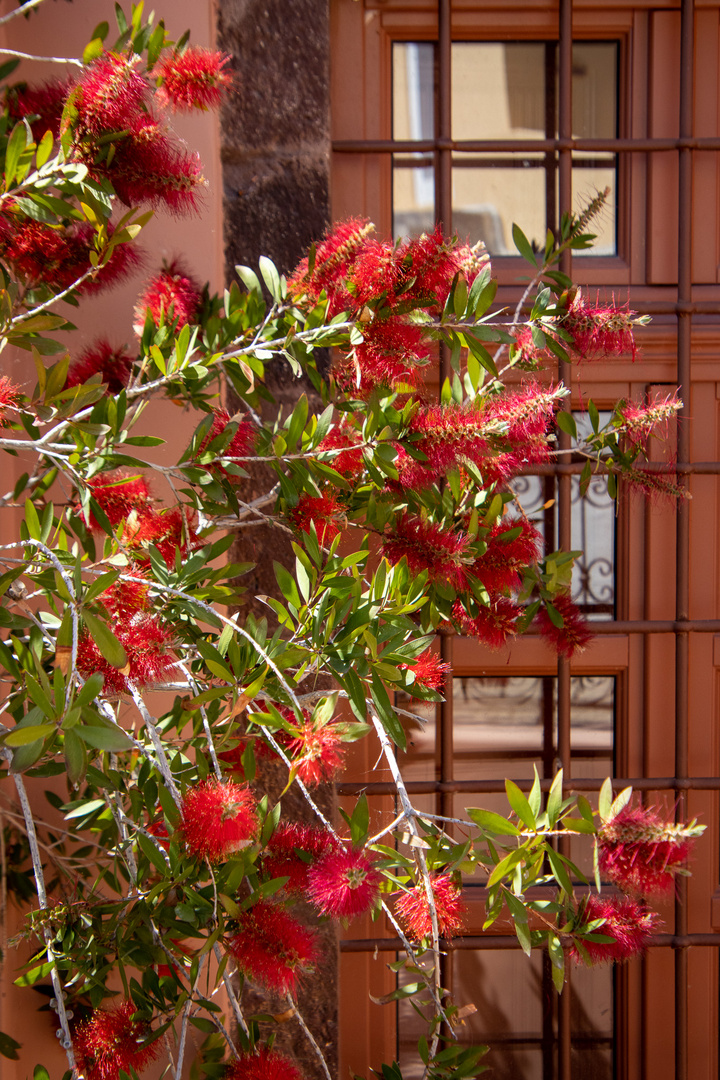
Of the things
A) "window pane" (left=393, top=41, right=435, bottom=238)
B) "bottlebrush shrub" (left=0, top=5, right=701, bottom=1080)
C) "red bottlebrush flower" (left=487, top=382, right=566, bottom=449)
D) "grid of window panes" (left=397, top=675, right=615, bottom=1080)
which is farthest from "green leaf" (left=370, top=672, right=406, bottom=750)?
"window pane" (left=393, top=41, right=435, bottom=238)

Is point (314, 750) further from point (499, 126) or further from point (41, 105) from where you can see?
point (499, 126)

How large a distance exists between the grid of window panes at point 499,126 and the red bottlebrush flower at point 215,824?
1222 millimetres

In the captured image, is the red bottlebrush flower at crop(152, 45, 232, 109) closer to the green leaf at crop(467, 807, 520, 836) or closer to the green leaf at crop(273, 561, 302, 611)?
the green leaf at crop(273, 561, 302, 611)

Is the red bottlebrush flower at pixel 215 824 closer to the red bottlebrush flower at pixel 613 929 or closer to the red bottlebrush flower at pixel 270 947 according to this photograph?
the red bottlebrush flower at pixel 270 947

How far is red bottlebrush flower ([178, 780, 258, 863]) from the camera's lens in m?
0.80

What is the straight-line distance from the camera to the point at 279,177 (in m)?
1.51

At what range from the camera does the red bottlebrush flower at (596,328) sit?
1.08 m

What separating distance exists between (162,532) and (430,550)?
37cm

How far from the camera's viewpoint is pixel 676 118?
1604 millimetres

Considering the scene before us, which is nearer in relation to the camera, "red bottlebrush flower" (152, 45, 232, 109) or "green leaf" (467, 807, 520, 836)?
"green leaf" (467, 807, 520, 836)

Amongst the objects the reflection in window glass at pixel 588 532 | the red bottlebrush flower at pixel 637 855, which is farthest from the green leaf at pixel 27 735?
the reflection in window glass at pixel 588 532

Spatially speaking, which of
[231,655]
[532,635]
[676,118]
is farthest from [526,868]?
[676,118]

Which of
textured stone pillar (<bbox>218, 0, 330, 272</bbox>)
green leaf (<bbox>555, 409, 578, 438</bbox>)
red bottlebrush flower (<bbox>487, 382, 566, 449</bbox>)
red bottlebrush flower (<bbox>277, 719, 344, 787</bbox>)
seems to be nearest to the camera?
red bottlebrush flower (<bbox>277, 719, 344, 787</bbox>)

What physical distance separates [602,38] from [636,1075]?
214 centimetres
